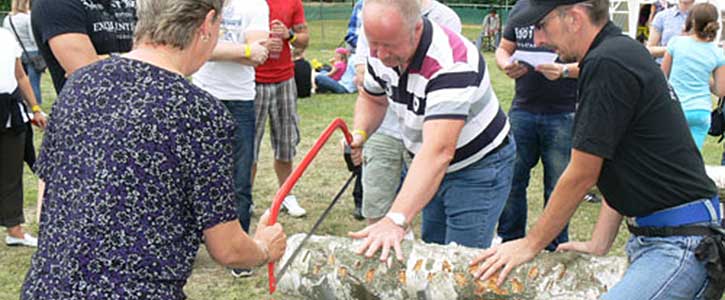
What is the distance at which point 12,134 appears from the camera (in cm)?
530

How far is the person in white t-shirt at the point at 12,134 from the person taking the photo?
5.18 meters

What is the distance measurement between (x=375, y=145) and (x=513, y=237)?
1.28 meters

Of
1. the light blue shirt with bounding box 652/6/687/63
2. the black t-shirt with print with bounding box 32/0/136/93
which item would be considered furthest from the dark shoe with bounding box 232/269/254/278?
the light blue shirt with bounding box 652/6/687/63

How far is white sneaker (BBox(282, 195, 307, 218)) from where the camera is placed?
6199mm

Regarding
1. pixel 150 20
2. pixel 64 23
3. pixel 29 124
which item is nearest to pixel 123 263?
pixel 150 20

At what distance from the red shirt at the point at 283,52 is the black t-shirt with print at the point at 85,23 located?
151 cm

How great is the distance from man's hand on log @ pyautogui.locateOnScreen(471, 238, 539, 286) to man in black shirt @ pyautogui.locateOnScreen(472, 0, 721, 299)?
0.64 feet

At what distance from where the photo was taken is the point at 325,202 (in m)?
6.69

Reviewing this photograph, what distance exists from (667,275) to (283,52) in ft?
12.8

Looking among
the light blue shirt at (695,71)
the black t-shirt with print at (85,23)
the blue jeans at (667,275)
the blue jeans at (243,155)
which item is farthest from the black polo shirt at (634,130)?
the light blue shirt at (695,71)

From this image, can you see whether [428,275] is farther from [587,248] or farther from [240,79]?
[240,79]

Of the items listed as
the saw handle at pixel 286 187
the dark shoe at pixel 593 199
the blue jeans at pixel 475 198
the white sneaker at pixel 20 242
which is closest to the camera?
the saw handle at pixel 286 187

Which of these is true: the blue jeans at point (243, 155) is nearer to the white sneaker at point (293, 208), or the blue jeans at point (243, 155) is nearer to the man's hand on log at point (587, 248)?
the white sneaker at point (293, 208)

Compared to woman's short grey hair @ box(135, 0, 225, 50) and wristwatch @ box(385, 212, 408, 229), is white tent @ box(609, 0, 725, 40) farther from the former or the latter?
woman's short grey hair @ box(135, 0, 225, 50)
